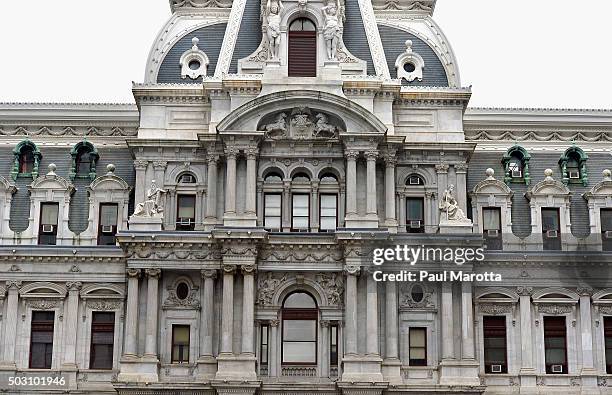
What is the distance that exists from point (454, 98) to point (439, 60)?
8.62 feet

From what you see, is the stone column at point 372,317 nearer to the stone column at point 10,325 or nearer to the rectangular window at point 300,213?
the rectangular window at point 300,213

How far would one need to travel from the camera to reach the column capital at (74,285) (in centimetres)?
5219

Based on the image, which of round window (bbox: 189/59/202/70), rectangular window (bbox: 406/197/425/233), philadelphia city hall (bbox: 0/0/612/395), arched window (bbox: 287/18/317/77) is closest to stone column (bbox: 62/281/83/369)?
philadelphia city hall (bbox: 0/0/612/395)

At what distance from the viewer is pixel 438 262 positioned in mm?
51062

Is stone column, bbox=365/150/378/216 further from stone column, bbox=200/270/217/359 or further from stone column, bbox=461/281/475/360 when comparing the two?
stone column, bbox=200/270/217/359

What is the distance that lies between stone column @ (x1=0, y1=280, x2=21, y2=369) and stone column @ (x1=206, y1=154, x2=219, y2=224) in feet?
29.6

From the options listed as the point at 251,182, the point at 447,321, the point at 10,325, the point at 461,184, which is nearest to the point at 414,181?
the point at 461,184

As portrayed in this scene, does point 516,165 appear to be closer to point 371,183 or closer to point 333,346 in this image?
point 371,183

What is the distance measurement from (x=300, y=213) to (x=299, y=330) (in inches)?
206

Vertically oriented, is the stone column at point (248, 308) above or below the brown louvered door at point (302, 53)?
below

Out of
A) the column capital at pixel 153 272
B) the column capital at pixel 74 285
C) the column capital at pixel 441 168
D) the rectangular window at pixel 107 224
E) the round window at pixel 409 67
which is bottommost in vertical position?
the column capital at pixel 74 285

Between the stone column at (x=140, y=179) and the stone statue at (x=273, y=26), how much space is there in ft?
A: 24.7

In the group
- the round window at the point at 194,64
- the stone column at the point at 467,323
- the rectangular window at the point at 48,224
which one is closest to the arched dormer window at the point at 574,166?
the stone column at the point at 467,323

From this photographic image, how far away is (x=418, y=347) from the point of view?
167ft
